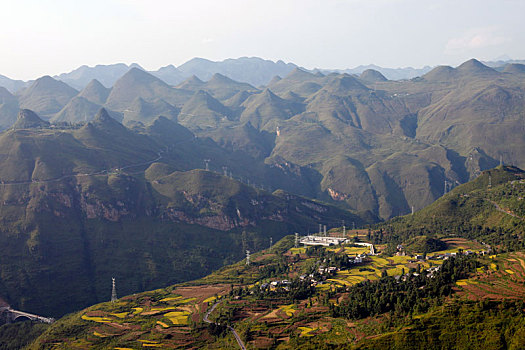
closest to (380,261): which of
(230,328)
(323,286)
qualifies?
(323,286)

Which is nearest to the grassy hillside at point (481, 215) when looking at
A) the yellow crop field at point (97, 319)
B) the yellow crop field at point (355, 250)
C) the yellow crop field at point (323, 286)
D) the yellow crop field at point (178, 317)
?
the yellow crop field at point (355, 250)

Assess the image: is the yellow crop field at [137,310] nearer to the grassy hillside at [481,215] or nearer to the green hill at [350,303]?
the green hill at [350,303]

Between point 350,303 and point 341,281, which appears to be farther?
point 341,281

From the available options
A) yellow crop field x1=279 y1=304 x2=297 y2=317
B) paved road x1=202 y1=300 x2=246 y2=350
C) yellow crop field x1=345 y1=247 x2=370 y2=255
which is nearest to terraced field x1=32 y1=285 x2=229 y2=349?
paved road x1=202 y1=300 x2=246 y2=350

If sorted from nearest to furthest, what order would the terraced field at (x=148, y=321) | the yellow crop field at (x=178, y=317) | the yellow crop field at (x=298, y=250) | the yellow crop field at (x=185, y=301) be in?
1. the terraced field at (x=148, y=321)
2. the yellow crop field at (x=178, y=317)
3. the yellow crop field at (x=185, y=301)
4. the yellow crop field at (x=298, y=250)

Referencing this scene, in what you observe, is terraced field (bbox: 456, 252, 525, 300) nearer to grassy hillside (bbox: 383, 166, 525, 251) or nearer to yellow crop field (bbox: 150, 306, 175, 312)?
grassy hillside (bbox: 383, 166, 525, 251)

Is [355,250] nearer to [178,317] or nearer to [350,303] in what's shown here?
[350,303]

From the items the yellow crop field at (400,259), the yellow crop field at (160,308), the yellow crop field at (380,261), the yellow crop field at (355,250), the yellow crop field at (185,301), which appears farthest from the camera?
the yellow crop field at (355,250)

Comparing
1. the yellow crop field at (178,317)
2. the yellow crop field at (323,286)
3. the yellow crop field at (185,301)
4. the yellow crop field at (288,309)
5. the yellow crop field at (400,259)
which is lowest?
the yellow crop field at (185,301)

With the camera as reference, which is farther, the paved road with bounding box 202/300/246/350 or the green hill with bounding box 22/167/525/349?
the paved road with bounding box 202/300/246/350

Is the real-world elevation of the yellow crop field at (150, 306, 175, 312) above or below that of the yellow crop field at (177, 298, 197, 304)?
above

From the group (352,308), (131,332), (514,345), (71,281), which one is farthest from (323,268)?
(71,281)
